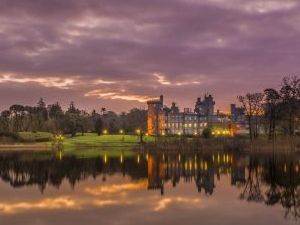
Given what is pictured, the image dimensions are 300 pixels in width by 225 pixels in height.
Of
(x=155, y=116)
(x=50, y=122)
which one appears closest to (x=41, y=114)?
(x=50, y=122)

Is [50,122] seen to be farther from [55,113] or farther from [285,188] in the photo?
[285,188]

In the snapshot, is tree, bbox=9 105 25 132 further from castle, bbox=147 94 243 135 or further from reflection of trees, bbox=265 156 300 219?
reflection of trees, bbox=265 156 300 219

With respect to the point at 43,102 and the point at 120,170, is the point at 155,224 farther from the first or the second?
the point at 43,102

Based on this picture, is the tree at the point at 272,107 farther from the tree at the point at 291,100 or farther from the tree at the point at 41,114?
the tree at the point at 41,114

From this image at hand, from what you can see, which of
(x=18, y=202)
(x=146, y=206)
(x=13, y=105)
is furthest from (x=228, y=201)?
(x=13, y=105)

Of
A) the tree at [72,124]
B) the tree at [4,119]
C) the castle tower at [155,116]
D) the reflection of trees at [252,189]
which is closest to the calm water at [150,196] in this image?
the reflection of trees at [252,189]

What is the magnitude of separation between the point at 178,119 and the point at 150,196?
14820 centimetres

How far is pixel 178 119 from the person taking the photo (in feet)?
577

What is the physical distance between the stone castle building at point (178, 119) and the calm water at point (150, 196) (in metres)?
118

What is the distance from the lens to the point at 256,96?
3807 inches

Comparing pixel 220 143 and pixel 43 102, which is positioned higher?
pixel 43 102

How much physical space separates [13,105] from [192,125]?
68569mm

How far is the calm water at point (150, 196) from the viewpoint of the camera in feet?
70.2

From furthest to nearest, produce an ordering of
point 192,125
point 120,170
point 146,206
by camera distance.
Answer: point 192,125 < point 120,170 < point 146,206
